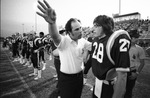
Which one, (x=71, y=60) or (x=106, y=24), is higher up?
(x=106, y=24)

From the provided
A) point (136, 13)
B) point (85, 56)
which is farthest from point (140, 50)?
point (136, 13)

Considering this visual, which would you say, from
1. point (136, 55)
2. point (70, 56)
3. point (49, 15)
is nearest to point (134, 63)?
point (136, 55)

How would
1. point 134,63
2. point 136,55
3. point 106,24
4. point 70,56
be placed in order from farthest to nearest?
point 136,55, point 134,63, point 70,56, point 106,24

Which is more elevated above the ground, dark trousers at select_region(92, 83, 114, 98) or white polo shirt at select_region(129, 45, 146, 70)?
Answer: white polo shirt at select_region(129, 45, 146, 70)

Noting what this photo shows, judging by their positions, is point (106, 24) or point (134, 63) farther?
point (134, 63)

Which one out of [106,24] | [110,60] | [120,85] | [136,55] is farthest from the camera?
[136,55]

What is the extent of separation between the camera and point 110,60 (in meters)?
1.30

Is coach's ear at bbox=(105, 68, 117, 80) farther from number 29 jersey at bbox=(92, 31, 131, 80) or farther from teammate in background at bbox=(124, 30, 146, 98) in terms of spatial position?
teammate in background at bbox=(124, 30, 146, 98)

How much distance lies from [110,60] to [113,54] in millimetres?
89

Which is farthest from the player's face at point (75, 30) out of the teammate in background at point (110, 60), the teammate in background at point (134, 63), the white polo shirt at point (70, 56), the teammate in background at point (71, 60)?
the teammate in background at point (134, 63)

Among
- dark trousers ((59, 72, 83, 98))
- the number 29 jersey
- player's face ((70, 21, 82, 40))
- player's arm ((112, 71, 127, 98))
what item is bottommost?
dark trousers ((59, 72, 83, 98))

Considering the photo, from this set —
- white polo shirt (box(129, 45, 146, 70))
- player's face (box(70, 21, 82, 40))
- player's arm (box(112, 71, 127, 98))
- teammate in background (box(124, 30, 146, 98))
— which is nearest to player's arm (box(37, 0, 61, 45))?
player's face (box(70, 21, 82, 40))

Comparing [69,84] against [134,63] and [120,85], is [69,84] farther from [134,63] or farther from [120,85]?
[134,63]

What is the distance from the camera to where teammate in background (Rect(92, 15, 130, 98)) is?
1.18 metres
